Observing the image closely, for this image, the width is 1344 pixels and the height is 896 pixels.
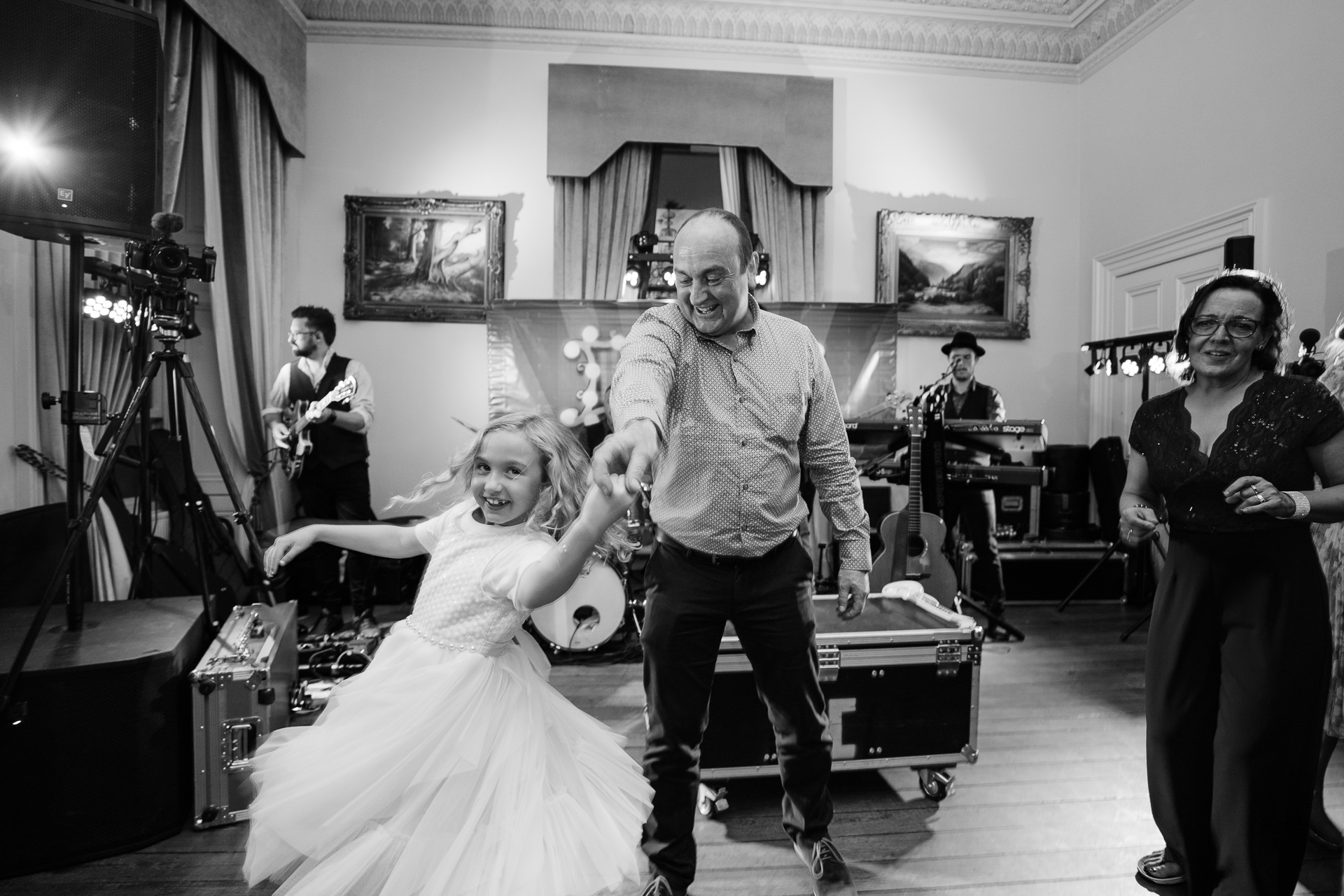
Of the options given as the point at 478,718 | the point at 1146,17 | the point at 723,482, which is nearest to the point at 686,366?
the point at 723,482

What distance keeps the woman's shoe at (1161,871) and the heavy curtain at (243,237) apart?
16.8 ft

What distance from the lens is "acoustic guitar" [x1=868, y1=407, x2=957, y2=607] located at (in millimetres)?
3596

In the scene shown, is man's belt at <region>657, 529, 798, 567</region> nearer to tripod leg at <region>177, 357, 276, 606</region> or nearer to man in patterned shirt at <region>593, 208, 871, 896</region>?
man in patterned shirt at <region>593, 208, 871, 896</region>

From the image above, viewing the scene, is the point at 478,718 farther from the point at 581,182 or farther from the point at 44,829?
the point at 581,182

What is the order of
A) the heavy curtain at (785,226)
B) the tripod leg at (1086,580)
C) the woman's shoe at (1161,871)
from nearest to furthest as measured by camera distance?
the woman's shoe at (1161,871) < the tripod leg at (1086,580) < the heavy curtain at (785,226)

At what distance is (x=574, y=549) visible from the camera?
1329 millimetres

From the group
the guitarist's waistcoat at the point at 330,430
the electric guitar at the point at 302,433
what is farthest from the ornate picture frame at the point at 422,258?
the electric guitar at the point at 302,433

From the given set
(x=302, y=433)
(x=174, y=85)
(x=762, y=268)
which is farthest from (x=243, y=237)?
(x=762, y=268)

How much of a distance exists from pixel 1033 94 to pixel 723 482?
6042 millimetres

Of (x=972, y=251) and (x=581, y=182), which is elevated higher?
(x=581, y=182)

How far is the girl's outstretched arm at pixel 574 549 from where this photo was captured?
48.0 inches

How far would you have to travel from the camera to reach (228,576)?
162 inches

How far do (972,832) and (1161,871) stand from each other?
19.6 inches

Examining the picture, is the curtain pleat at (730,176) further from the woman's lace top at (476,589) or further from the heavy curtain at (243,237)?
the woman's lace top at (476,589)
